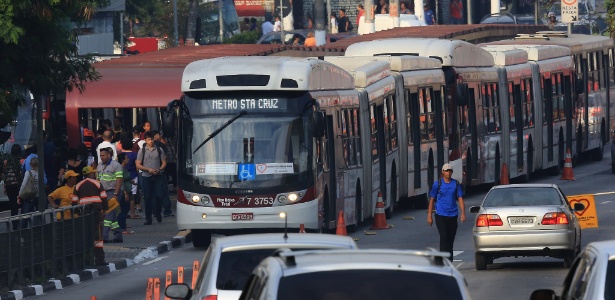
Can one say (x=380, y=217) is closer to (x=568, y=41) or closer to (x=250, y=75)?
(x=250, y=75)

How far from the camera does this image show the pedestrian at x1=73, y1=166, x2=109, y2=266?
24141mm

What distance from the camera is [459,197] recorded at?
2255 cm

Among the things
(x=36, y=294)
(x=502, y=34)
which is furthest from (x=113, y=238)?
(x=502, y=34)

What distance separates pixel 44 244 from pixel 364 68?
31.3 ft

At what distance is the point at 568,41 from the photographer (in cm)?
4709

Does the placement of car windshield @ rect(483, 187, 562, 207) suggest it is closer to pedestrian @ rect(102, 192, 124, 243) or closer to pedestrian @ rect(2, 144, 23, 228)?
pedestrian @ rect(102, 192, 124, 243)

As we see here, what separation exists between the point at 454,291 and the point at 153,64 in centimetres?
3246

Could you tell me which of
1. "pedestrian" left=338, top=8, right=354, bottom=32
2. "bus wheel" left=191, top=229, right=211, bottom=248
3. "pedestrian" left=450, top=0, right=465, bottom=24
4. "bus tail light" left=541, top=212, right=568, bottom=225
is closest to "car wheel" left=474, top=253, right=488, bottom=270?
"bus tail light" left=541, top=212, right=568, bottom=225

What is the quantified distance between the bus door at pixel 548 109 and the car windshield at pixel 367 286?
34.3m

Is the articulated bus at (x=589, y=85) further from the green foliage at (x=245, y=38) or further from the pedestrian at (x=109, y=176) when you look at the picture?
the green foliage at (x=245, y=38)

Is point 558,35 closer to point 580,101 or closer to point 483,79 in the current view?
point 580,101

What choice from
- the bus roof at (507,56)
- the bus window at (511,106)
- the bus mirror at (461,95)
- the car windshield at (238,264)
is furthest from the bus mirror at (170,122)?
the bus window at (511,106)

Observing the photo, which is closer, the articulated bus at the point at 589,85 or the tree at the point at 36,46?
the tree at the point at 36,46

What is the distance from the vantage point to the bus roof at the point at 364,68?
29.8 metres
